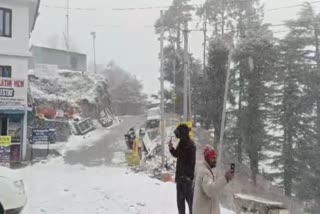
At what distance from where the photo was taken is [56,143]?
33812mm

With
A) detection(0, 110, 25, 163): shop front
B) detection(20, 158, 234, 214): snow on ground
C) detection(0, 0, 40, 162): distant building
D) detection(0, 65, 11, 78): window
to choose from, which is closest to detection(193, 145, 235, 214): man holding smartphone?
detection(20, 158, 234, 214): snow on ground

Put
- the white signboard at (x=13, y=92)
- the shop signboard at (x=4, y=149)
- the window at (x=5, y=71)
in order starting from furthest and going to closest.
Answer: the window at (x=5, y=71)
the white signboard at (x=13, y=92)
the shop signboard at (x=4, y=149)

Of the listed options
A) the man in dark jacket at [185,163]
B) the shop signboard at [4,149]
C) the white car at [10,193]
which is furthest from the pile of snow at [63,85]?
the man in dark jacket at [185,163]

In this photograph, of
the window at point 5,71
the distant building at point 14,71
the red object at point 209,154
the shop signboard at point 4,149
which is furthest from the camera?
the window at point 5,71

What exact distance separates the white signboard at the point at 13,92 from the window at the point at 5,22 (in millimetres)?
2455

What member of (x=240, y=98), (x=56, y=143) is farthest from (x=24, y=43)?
(x=240, y=98)

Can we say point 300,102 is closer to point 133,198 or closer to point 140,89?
point 133,198

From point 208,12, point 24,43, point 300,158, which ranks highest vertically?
point 208,12

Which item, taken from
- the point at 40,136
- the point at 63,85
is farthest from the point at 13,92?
the point at 63,85

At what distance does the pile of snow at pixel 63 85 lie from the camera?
45.9 meters

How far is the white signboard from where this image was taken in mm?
25922

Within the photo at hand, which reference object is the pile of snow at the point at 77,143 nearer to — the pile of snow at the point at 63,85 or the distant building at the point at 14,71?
the distant building at the point at 14,71

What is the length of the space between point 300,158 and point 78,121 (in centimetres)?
1737

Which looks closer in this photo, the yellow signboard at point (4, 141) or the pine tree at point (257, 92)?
the yellow signboard at point (4, 141)
